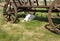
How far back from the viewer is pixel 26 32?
715cm

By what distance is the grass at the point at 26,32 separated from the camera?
6.57 meters

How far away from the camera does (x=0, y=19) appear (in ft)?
28.8

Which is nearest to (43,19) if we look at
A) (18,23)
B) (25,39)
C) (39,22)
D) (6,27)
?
(39,22)

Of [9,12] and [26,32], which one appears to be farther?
[9,12]

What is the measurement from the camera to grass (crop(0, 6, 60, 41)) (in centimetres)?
657

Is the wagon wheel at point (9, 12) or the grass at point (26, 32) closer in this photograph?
the grass at point (26, 32)

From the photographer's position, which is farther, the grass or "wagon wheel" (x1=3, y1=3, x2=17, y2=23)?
"wagon wheel" (x1=3, y1=3, x2=17, y2=23)

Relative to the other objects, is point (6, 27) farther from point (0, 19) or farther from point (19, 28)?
point (0, 19)

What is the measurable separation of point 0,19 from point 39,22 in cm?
170

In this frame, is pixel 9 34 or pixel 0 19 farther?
pixel 0 19

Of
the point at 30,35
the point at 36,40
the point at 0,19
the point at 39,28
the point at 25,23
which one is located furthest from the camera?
the point at 0,19

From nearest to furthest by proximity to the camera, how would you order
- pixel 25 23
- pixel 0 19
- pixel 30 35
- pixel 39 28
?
pixel 30 35 → pixel 39 28 → pixel 25 23 → pixel 0 19

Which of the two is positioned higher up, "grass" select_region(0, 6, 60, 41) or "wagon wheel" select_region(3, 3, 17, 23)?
"wagon wheel" select_region(3, 3, 17, 23)

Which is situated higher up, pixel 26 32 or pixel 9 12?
pixel 9 12
